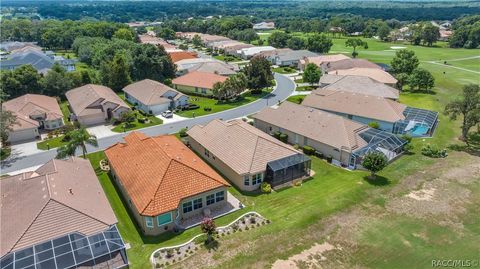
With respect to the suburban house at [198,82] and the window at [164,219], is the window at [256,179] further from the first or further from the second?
the suburban house at [198,82]

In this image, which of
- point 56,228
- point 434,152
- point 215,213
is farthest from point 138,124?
point 434,152

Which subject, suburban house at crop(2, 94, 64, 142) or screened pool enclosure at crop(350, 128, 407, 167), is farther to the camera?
suburban house at crop(2, 94, 64, 142)

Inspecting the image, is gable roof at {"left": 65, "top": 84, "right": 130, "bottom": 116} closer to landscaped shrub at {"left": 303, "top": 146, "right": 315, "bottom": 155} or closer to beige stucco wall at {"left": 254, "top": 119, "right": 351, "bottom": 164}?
beige stucco wall at {"left": 254, "top": 119, "right": 351, "bottom": 164}

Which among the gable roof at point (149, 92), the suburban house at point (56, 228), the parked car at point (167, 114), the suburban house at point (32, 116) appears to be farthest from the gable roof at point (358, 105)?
the suburban house at point (32, 116)

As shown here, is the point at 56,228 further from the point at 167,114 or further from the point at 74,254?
the point at 167,114

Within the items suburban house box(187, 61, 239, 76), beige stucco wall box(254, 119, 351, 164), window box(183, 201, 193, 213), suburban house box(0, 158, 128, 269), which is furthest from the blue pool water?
suburban house box(187, 61, 239, 76)
